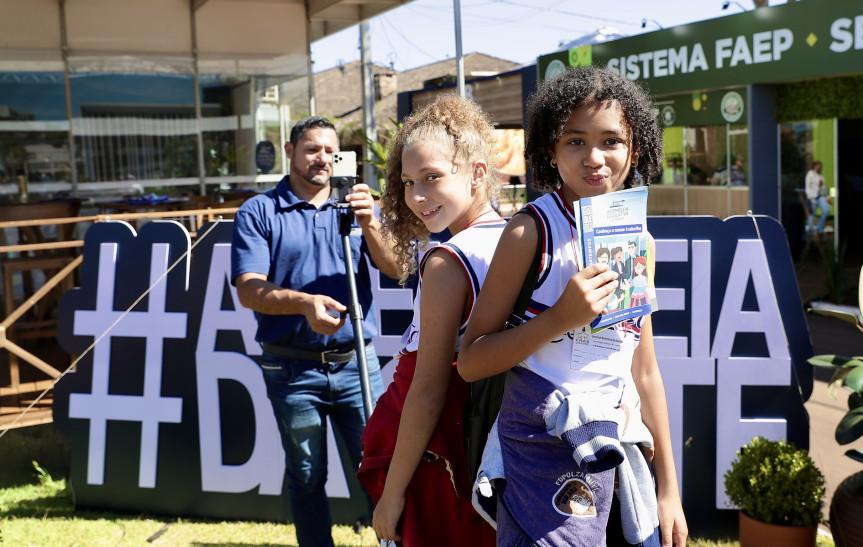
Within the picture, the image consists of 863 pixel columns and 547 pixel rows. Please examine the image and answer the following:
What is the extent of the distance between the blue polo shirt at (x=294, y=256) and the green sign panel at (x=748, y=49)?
5065 mm

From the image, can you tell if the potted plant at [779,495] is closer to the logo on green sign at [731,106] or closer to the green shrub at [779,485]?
the green shrub at [779,485]

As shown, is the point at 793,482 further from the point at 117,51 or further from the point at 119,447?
the point at 117,51

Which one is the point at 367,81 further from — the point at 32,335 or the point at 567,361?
the point at 567,361

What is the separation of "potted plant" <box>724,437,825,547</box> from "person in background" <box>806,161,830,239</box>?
9241 mm

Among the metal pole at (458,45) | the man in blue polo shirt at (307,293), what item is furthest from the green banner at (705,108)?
the man in blue polo shirt at (307,293)

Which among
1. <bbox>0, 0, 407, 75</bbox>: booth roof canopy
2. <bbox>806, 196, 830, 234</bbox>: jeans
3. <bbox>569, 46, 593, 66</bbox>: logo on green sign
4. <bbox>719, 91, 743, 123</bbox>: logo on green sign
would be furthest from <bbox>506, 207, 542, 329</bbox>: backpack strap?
<bbox>569, 46, 593, 66</bbox>: logo on green sign

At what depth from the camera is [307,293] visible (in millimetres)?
2984

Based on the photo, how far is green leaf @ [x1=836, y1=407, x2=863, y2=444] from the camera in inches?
128

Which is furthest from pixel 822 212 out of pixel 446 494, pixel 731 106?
pixel 446 494

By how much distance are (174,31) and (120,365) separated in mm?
7970

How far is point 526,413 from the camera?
147cm

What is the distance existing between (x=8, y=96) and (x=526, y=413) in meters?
10.6

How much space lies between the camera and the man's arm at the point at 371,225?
2.84 m

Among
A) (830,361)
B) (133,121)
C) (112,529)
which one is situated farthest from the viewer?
(133,121)
